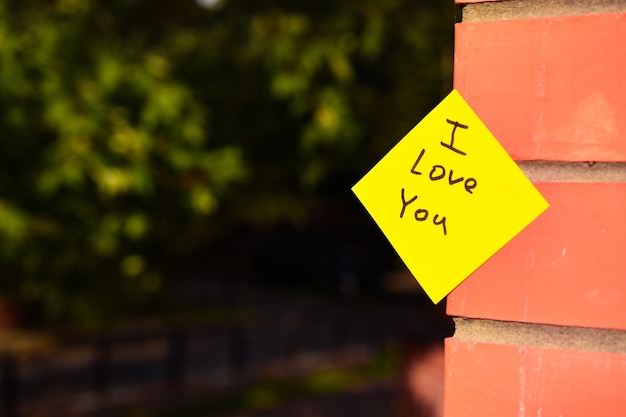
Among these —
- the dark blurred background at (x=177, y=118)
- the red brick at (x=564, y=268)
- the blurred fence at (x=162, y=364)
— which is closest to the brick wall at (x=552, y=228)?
the red brick at (x=564, y=268)


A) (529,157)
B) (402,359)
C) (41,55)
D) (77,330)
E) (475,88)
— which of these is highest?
(41,55)

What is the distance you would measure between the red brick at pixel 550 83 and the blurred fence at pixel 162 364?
22.5ft

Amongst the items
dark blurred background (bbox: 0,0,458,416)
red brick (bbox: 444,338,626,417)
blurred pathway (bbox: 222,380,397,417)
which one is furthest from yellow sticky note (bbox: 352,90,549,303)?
blurred pathway (bbox: 222,380,397,417)

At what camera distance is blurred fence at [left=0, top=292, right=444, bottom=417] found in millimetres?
10195

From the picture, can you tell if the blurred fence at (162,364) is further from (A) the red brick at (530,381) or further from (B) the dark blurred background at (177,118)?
(A) the red brick at (530,381)

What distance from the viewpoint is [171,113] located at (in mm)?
4785

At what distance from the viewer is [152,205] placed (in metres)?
4.86

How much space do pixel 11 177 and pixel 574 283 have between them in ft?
12.7

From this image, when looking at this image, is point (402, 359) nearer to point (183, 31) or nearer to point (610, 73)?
point (183, 31)

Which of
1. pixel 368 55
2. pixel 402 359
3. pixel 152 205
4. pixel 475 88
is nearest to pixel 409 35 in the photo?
pixel 368 55

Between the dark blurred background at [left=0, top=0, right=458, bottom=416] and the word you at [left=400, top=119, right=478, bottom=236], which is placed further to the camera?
the dark blurred background at [left=0, top=0, right=458, bottom=416]

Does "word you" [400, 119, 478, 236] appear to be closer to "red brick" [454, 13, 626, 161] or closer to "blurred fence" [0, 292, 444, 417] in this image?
"red brick" [454, 13, 626, 161]

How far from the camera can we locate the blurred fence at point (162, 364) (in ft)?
33.4

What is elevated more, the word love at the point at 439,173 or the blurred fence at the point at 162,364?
the word love at the point at 439,173
